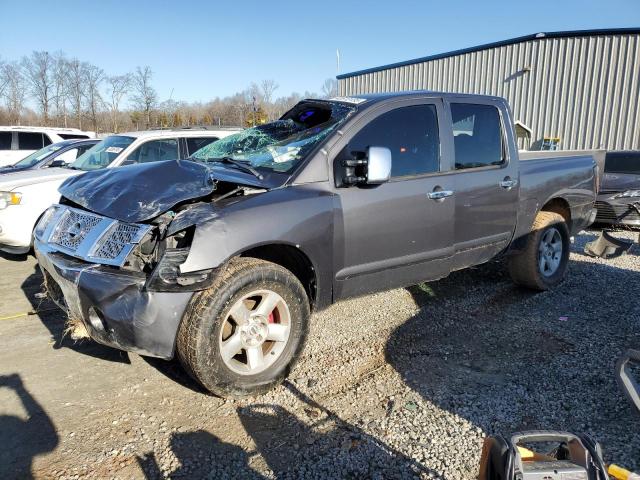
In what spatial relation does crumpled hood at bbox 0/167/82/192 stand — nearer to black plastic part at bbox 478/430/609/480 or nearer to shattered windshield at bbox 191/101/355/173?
shattered windshield at bbox 191/101/355/173

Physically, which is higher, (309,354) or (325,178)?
(325,178)

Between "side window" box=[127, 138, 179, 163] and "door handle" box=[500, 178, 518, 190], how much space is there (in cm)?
455

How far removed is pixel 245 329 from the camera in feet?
9.80

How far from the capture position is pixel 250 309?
10.2 feet

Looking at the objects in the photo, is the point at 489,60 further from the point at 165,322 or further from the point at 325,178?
the point at 165,322

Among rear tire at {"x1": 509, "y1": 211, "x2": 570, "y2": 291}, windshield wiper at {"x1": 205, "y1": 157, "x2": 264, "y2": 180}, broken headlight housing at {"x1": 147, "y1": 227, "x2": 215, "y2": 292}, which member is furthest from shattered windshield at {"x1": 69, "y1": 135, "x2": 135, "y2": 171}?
rear tire at {"x1": 509, "y1": 211, "x2": 570, "y2": 291}

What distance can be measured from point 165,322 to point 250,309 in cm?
57

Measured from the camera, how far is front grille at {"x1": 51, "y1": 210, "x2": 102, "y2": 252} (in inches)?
121

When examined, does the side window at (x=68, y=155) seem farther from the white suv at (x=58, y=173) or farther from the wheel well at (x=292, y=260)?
the wheel well at (x=292, y=260)

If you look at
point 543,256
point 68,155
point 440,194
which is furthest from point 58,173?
point 543,256

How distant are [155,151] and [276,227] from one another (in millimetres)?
4682

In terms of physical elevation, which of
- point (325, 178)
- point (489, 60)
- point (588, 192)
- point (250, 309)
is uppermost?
point (489, 60)

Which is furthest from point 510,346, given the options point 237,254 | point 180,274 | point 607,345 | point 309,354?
point 180,274

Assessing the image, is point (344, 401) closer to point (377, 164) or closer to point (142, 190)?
point (377, 164)
